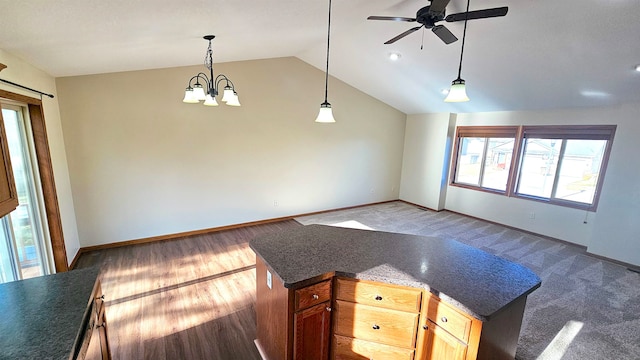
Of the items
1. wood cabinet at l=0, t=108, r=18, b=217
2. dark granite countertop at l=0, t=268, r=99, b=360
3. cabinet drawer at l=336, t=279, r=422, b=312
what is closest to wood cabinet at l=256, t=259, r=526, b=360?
cabinet drawer at l=336, t=279, r=422, b=312

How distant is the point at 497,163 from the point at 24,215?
7.01m

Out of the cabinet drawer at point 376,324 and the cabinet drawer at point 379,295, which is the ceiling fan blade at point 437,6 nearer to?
the cabinet drawer at point 379,295

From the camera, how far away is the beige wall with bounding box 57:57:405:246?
3.70 metres

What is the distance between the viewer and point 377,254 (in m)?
1.92

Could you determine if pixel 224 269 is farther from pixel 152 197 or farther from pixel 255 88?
pixel 255 88

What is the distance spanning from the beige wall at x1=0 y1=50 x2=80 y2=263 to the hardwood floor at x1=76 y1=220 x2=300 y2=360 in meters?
0.41

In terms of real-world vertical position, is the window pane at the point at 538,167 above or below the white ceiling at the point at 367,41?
below

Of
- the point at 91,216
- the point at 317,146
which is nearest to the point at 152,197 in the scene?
the point at 91,216

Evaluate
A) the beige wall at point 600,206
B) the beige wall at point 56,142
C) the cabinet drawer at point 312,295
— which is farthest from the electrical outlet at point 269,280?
the beige wall at point 600,206

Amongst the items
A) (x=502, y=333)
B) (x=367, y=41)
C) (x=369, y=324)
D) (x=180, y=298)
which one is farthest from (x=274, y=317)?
(x=367, y=41)

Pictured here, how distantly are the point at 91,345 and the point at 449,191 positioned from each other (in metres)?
6.33

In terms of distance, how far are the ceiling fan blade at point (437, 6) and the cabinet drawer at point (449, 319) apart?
211 centimetres

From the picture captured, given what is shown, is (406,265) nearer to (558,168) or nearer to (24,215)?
(24,215)

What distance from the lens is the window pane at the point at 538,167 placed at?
15.4 feet
